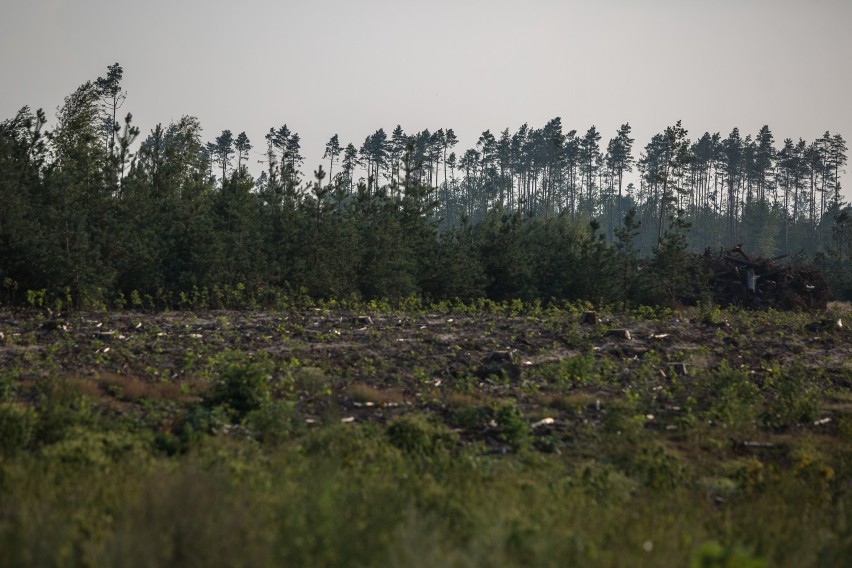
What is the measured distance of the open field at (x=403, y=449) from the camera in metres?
5.20

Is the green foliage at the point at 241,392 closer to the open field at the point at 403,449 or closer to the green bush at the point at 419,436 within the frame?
the open field at the point at 403,449

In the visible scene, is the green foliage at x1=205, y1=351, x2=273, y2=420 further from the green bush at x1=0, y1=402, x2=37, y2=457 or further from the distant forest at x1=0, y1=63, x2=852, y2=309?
the distant forest at x1=0, y1=63, x2=852, y2=309

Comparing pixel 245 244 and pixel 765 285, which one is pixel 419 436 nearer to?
pixel 245 244

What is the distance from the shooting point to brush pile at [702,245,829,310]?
32781mm

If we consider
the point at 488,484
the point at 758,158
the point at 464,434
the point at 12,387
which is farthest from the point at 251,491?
the point at 758,158

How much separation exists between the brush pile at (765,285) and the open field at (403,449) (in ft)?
53.2

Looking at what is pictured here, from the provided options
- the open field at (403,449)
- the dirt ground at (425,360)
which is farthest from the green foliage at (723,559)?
the dirt ground at (425,360)

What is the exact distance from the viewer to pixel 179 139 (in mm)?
49500

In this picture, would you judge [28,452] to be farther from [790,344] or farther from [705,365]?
[790,344]

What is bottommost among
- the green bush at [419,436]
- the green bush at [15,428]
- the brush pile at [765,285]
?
the green bush at [419,436]

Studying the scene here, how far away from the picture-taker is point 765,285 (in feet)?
111

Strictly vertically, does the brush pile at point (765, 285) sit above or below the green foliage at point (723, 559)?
above

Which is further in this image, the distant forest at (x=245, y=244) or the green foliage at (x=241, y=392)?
the distant forest at (x=245, y=244)

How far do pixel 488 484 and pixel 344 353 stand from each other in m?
7.12
